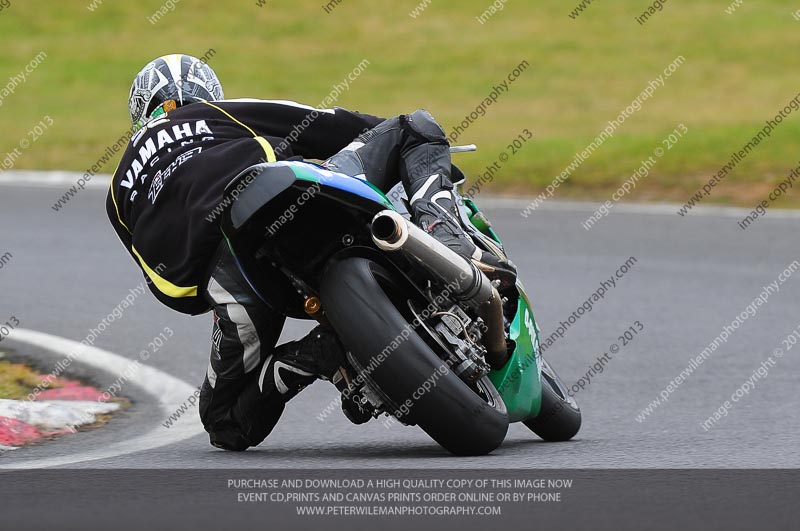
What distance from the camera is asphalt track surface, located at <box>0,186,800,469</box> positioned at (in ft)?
16.3

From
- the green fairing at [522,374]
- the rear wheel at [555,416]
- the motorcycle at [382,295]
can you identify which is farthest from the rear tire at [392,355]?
the rear wheel at [555,416]

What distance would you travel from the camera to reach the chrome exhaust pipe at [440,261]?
4379 mm

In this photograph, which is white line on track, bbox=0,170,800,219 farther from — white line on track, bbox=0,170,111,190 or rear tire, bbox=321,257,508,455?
rear tire, bbox=321,257,508,455

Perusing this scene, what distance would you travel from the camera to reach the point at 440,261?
176 inches

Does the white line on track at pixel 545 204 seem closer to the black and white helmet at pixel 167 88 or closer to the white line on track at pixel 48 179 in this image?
the white line on track at pixel 48 179

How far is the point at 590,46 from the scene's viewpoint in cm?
2191

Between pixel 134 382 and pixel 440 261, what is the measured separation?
9.90 feet

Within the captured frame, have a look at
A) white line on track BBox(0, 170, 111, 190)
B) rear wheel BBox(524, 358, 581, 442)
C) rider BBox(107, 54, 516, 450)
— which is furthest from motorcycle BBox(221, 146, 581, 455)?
white line on track BBox(0, 170, 111, 190)

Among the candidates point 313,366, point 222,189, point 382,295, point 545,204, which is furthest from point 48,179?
point 382,295

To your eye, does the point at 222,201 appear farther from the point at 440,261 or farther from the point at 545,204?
the point at 545,204
